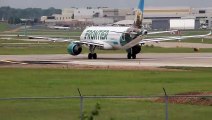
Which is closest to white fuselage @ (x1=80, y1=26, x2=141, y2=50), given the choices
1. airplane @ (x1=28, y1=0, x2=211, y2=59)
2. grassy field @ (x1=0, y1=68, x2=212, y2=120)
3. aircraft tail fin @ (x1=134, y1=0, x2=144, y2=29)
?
airplane @ (x1=28, y1=0, x2=211, y2=59)

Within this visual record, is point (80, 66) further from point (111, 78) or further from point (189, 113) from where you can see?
point (189, 113)

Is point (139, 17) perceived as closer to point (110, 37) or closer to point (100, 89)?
point (110, 37)

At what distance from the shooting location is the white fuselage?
255 ft

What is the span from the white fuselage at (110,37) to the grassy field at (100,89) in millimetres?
18530

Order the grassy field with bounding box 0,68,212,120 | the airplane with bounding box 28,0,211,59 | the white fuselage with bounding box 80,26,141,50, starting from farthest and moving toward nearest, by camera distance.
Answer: the white fuselage with bounding box 80,26,141,50, the airplane with bounding box 28,0,211,59, the grassy field with bounding box 0,68,212,120

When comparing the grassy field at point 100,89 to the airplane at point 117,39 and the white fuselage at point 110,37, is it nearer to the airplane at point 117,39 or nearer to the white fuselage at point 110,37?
the airplane at point 117,39

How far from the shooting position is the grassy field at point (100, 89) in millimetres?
31234

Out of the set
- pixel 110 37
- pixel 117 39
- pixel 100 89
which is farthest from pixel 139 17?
pixel 100 89

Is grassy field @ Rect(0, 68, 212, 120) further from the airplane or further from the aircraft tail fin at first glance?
the aircraft tail fin

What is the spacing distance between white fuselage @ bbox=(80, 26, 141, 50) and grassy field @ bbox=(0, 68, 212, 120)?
60.8 feet

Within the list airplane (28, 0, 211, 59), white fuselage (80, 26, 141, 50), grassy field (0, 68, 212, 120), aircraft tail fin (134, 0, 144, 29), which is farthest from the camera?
aircraft tail fin (134, 0, 144, 29)

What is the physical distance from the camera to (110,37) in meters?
79.2

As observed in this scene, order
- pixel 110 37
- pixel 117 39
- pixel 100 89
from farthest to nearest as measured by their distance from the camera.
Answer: pixel 110 37, pixel 117 39, pixel 100 89

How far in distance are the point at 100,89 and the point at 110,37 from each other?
35.6 meters
